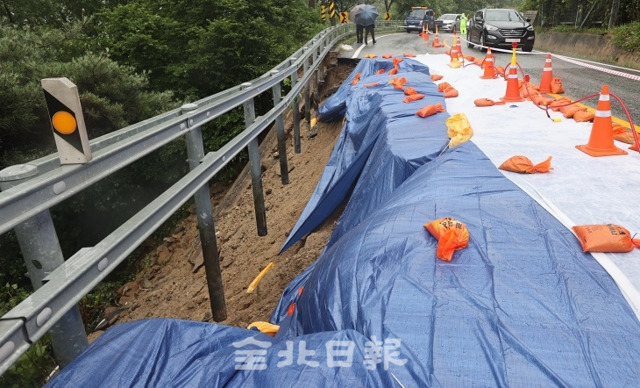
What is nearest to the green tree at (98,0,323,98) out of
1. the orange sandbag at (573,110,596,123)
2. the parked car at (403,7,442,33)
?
the orange sandbag at (573,110,596,123)

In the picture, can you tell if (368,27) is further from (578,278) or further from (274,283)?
(578,278)

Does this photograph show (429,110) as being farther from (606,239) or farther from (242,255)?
(606,239)

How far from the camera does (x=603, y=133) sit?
13.8 feet

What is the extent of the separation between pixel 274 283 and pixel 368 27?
18.3 metres

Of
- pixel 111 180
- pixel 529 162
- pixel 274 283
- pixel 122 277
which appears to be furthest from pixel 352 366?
pixel 111 180

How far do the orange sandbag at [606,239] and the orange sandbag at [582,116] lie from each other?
3.02 meters

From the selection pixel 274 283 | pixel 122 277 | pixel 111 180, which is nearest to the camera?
pixel 274 283

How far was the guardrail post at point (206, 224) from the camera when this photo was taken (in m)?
3.44

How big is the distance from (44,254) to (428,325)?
60.1 inches

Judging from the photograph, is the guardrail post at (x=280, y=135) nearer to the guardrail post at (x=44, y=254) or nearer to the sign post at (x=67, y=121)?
the sign post at (x=67, y=121)

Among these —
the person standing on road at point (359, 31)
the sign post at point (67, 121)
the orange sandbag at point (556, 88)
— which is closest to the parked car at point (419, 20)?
the person standing on road at point (359, 31)

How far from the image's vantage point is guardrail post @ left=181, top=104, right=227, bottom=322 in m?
3.44

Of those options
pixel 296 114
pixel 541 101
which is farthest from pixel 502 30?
pixel 541 101

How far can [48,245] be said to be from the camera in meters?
1.87
